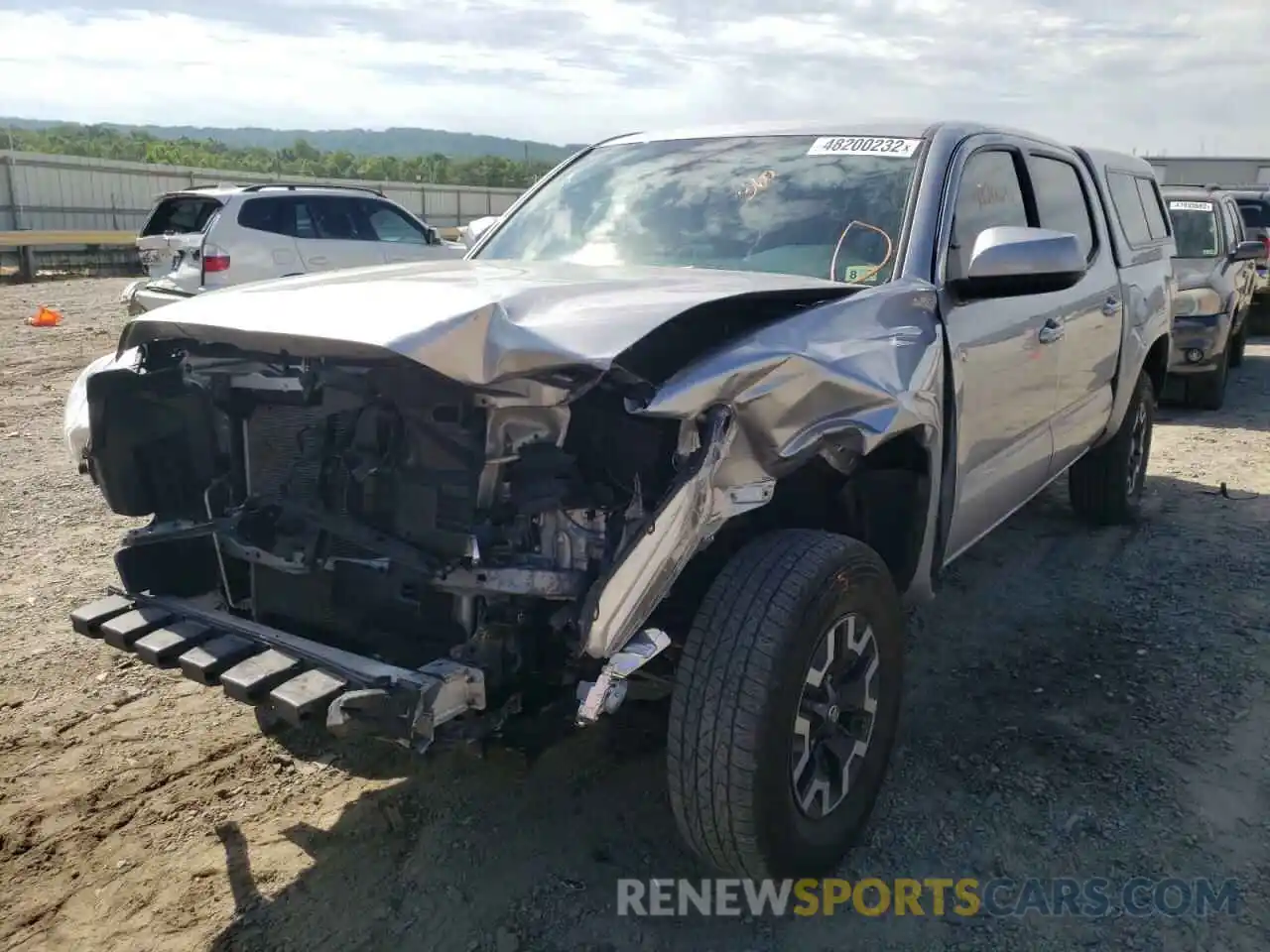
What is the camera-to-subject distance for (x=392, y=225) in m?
13.1

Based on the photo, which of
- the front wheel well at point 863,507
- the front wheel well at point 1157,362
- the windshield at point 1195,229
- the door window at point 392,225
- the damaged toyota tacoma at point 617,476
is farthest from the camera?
the door window at point 392,225

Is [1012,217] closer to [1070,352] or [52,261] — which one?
[1070,352]

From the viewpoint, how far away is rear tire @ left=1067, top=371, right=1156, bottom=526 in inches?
224

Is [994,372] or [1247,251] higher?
[1247,251]

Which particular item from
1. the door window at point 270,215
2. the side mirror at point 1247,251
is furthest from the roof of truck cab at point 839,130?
the door window at point 270,215

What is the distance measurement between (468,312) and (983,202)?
7.60 feet

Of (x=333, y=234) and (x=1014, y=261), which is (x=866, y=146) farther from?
(x=333, y=234)

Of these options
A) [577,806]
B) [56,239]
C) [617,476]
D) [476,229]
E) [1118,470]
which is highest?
Answer: [476,229]

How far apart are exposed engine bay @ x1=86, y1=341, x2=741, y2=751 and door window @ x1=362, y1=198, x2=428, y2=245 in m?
10.2

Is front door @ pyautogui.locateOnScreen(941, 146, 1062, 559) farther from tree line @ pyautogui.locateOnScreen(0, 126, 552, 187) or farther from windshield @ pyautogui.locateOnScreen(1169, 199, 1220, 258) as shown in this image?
tree line @ pyautogui.locateOnScreen(0, 126, 552, 187)

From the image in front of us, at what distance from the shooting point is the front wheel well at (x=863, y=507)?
299cm

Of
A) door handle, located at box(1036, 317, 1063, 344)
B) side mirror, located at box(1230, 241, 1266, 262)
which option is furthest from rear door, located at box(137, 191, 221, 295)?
side mirror, located at box(1230, 241, 1266, 262)

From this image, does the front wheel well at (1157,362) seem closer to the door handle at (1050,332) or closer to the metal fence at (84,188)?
the door handle at (1050,332)

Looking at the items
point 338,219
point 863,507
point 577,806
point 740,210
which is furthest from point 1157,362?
A: point 338,219
